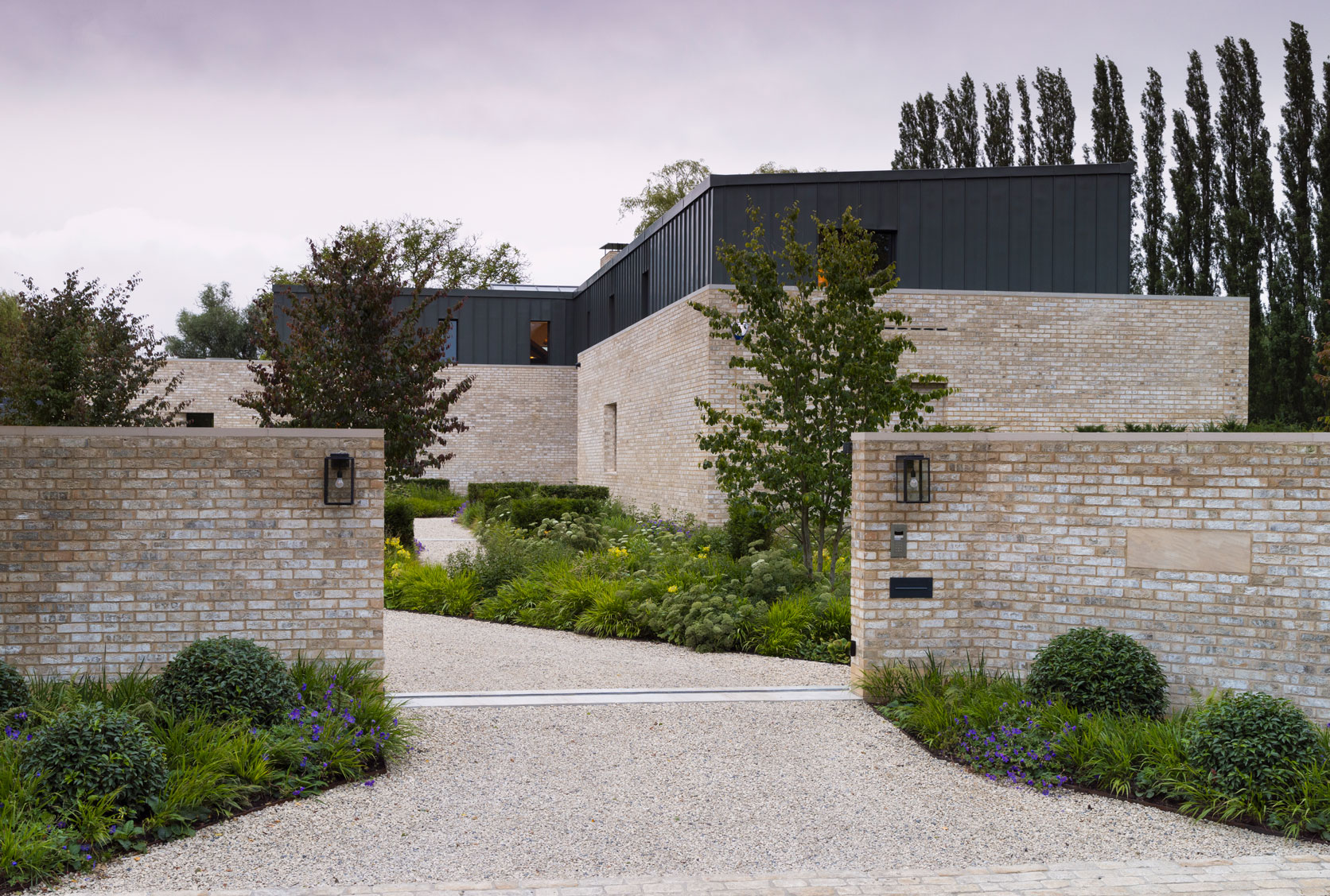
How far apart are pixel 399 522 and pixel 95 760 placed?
34.5 ft

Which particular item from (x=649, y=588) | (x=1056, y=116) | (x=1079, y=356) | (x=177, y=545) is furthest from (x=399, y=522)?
(x=1056, y=116)

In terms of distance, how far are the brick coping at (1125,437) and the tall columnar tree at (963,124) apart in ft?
107

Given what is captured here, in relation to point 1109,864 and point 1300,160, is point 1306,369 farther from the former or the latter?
point 1109,864

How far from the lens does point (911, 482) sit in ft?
21.8

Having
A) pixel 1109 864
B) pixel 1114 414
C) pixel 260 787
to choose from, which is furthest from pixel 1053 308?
pixel 260 787

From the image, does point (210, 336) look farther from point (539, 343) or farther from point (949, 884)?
point (949, 884)

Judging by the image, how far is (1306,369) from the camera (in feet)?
85.1

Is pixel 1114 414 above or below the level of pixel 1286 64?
below

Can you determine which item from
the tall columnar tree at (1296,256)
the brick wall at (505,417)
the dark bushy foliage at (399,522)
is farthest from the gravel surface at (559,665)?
the tall columnar tree at (1296,256)

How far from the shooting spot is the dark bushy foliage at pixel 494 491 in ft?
72.4

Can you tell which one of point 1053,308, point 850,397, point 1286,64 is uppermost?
point 1286,64

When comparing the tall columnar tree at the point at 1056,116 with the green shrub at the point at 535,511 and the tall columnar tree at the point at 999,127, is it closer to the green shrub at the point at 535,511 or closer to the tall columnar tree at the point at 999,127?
the tall columnar tree at the point at 999,127

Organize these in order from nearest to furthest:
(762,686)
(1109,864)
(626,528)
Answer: (1109,864) < (762,686) < (626,528)

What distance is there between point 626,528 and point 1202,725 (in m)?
10.5
